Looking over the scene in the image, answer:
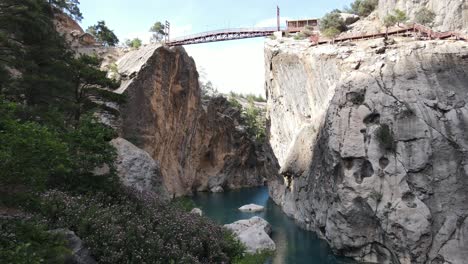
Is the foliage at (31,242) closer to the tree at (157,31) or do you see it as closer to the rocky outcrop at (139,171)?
the rocky outcrop at (139,171)

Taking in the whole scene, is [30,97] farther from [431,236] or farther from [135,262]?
[431,236]

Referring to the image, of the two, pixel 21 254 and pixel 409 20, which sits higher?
pixel 409 20

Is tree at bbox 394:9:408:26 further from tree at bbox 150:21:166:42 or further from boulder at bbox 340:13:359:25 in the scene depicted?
tree at bbox 150:21:166:42

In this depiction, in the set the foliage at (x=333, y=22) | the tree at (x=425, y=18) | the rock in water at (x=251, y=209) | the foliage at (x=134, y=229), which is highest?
the foliage at (x=333, y=22)

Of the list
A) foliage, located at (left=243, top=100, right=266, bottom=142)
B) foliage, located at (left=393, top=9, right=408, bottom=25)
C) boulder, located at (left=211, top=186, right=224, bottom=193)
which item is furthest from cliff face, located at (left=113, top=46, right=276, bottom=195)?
foliage, located at (left=393, top=9, right=408, bottom=25)

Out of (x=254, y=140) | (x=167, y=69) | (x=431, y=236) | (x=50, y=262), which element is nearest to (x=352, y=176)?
(x=431, y=236)

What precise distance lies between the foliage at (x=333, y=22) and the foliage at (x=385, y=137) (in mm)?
16231

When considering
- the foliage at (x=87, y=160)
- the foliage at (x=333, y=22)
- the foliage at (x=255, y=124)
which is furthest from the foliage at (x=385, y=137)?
the foliage at (x=255, y=124)

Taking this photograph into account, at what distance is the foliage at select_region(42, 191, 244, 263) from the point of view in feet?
32.6

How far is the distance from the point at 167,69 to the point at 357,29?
19.2 m

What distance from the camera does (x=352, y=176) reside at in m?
23.0

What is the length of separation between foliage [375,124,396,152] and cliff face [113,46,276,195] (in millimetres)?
21811

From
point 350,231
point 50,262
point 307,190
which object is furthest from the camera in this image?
point 307,190

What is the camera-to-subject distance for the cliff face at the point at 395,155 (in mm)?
20297
